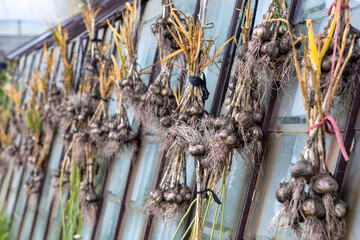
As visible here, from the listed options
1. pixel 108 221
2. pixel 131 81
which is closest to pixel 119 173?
pixel 108 221

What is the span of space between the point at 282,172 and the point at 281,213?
0.43 meters

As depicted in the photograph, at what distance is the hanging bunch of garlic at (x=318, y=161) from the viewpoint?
1.84 metres

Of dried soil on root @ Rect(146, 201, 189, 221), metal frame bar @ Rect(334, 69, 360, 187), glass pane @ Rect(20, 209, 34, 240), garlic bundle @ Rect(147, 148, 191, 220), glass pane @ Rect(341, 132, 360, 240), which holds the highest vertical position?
metal frame bar @ Rect(334, 69, 360, 187)

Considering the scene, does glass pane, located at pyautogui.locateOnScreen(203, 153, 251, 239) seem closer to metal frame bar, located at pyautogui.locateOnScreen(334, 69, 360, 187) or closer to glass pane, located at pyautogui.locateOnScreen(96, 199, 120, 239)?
metal frame bar, located at pyautogui.locateOnScreen(334, 69, 360, 187)

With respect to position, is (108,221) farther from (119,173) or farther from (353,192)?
A: (353,192)

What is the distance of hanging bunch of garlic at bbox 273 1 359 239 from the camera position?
1.84 m

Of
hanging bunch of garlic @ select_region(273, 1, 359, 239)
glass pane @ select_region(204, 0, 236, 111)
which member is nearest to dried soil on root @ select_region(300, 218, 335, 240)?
hanging bunch of garlic @ select_region(273, 1, 359, 239)

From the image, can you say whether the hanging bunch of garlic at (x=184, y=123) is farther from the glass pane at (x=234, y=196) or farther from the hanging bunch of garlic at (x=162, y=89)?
the hanging bunch of garlic at (x=162, y=89)

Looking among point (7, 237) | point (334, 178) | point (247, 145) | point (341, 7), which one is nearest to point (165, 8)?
point (247, 145)

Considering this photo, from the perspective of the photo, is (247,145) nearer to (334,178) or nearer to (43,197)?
(334,178)

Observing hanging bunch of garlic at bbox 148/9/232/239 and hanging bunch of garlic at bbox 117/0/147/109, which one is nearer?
hanging bunch of garlic at bbox 148/9/232/239

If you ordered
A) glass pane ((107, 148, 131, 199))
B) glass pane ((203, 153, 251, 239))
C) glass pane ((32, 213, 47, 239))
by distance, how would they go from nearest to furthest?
glass pane ((203, 153, 251, 239))
glass pane ((107, 148, 131, 199))
glass pane ((32, 213, 47, 239))

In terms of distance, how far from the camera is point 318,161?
1920 mm

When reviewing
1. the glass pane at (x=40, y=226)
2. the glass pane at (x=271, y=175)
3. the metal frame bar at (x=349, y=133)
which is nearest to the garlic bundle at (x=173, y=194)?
the glass pane at (x=271, y=175)
